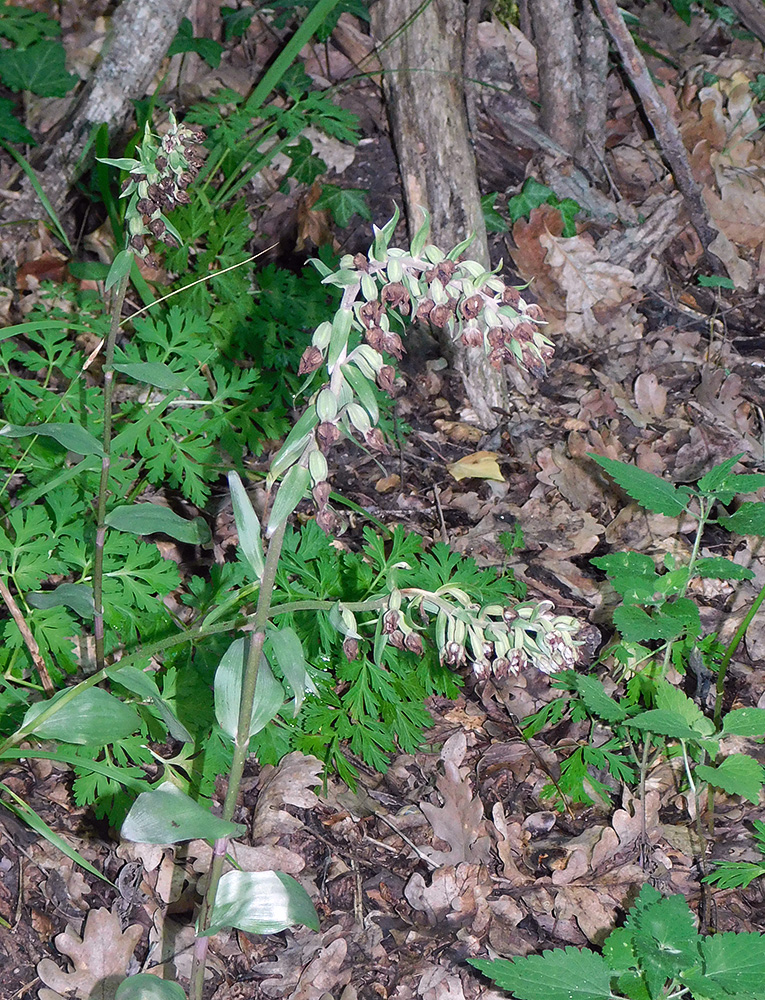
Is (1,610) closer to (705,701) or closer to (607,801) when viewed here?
(607,801)

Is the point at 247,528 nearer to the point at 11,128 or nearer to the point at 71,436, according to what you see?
the point at 71,436

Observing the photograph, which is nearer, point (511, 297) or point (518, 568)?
point (511, 297)

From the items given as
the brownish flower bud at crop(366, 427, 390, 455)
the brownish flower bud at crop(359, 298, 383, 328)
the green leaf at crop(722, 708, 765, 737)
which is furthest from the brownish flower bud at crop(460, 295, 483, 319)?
the green leaf at crop(722, 708, 765, 737)

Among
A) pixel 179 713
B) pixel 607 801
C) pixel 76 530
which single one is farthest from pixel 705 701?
pixel 76 530

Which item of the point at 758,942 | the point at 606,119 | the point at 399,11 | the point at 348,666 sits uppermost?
the point at 399,11

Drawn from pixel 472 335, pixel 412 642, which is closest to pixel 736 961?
pixel 412 642

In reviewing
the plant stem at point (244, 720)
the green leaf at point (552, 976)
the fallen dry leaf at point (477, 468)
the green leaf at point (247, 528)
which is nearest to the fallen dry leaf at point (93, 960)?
the plant stem at point (244, 720)
